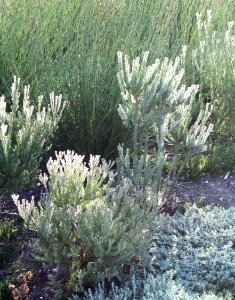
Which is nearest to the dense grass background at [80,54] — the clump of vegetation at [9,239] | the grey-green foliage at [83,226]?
the clump of vegetation at [9,239]

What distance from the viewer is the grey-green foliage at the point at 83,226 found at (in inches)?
104

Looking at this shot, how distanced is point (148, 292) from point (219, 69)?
8.16 feet

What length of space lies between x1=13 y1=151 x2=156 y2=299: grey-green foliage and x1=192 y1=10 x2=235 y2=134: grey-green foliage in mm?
1928

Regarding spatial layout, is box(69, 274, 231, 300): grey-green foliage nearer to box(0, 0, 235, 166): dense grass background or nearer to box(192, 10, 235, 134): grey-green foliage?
box(0, 0, 235, 166): dense grass background

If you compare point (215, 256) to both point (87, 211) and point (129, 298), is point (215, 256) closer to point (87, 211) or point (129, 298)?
point (129, 298)

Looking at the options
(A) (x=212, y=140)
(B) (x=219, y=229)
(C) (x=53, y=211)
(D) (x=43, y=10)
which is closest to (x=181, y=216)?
(B) (x=219, y=229)

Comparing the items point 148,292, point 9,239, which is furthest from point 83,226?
point 9,239

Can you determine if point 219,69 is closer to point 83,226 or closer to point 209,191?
point 209,191

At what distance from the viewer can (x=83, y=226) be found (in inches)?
104

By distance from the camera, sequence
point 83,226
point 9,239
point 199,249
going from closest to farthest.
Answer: point 83,226
point 199,249
point 9,239

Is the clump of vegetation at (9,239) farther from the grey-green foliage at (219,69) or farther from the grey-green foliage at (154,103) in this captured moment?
the grey-green foliage at (219,69)

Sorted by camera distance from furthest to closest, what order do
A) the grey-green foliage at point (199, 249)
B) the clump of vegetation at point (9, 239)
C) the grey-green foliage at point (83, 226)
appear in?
the clump of vegetation at point (9, 239) < the grey-green foliage at point (199, 249) < the grey-green foliage at point (83, 226)

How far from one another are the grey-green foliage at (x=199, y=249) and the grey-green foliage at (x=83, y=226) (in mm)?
208

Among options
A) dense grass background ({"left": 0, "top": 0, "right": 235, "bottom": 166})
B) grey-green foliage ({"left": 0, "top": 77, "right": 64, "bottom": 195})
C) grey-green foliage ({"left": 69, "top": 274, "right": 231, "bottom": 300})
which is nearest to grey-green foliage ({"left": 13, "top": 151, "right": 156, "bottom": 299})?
grey-green foliage ({"left": 69, "top": 274, "right": 231, "bottom": 300})
